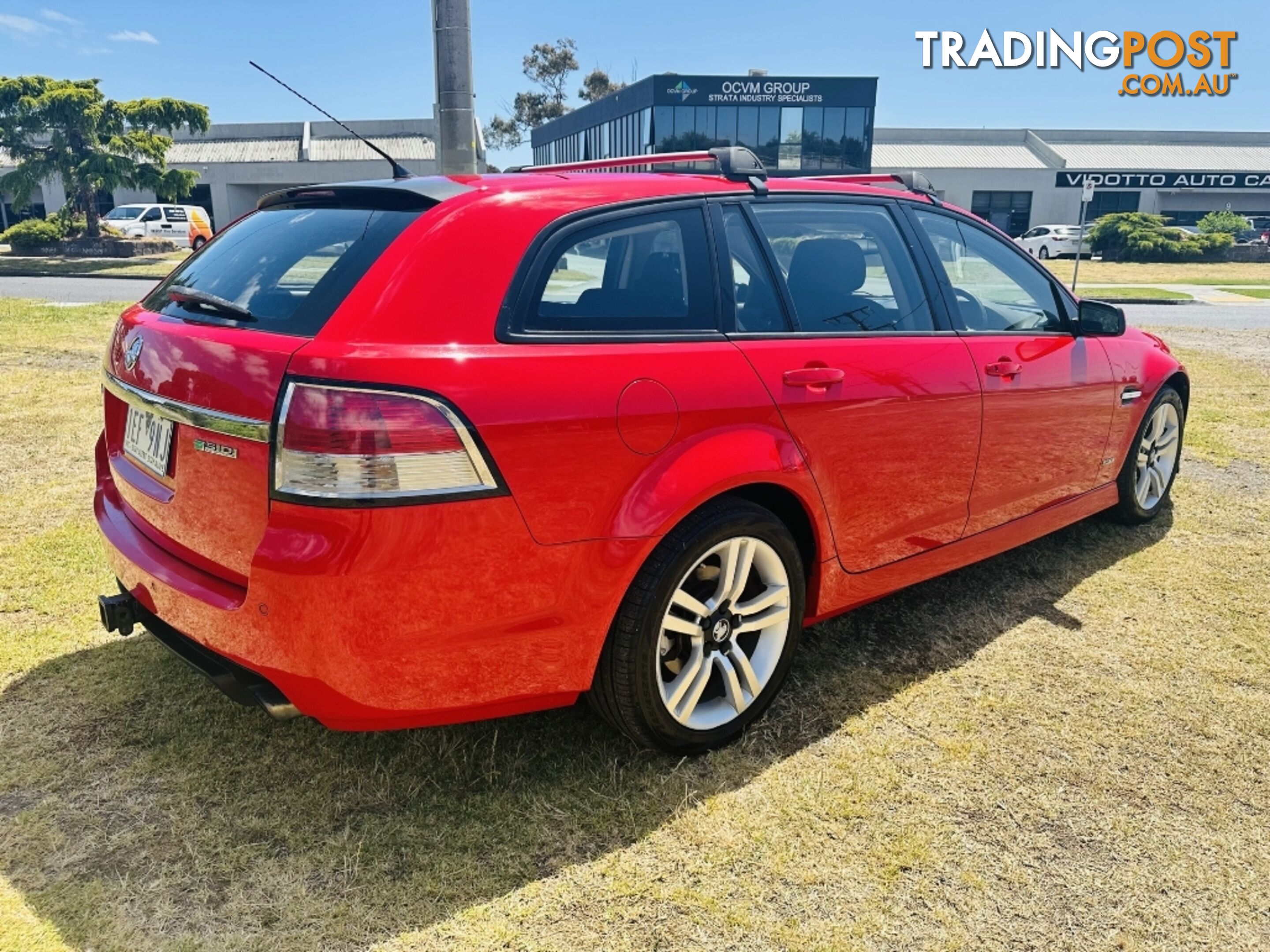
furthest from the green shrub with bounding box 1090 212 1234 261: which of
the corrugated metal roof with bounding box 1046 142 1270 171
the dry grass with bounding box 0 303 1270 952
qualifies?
the dry grass with bounding box 0 303 1270 952

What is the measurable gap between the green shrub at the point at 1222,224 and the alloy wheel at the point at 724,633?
4476 cm

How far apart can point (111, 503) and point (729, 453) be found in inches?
76.2

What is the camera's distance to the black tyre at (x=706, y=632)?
2541 mm

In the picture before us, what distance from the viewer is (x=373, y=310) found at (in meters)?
2.21

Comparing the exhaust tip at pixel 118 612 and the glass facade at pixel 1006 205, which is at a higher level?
the glass facade at pixel 1006 205

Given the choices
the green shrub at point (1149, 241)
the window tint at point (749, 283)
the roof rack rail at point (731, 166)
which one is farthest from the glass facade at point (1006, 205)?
the window tint at point (749, 283)

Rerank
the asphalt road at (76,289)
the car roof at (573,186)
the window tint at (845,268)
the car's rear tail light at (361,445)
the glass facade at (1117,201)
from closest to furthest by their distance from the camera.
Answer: the car's rear tail light at (361,445)
the car roof at (573,186)
the window tint at (845,268)
the asphalt road at (76,289)
the glass facade at (1117,201)

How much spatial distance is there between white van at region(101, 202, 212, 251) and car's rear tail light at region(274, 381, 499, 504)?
33.7m

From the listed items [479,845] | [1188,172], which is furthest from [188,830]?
[1188,172]

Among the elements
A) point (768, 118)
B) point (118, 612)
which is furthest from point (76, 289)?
point (768, 118)

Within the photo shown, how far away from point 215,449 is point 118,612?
74 centimetres

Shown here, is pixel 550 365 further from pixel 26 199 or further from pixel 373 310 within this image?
pixel 26 199

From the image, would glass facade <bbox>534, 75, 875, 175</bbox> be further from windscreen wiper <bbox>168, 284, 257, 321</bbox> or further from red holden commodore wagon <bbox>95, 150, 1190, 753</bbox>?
windscreen wiper <bbox>168, 284, 257, 321</bbox>

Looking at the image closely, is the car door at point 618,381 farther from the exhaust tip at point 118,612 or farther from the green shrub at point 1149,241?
the green shrub at point 1149,241
